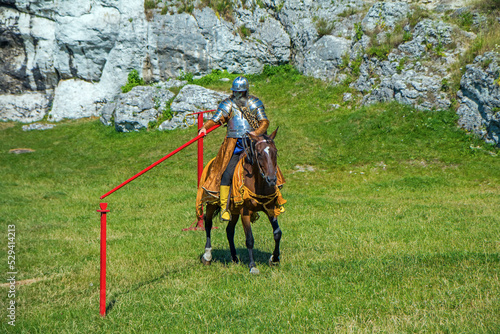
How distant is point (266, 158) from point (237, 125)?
175 cm

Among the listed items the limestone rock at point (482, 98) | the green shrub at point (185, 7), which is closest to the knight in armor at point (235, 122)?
the limestone rock at point (482, 98)

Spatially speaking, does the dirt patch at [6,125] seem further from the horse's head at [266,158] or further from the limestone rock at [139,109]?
the horse's head at [266,158]

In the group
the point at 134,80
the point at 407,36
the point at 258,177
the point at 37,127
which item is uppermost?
the point at 407,36

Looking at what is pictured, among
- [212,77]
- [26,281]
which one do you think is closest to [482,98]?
[212,77]

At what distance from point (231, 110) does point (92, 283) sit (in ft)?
13.8

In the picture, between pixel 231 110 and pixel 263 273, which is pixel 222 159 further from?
pixel 263 273

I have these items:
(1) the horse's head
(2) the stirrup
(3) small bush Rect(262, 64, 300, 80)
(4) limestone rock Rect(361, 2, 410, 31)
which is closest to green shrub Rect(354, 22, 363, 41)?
(4) limestone rock Rect(361, 2, 410, 31)

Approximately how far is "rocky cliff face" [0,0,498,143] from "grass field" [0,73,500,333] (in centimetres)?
625

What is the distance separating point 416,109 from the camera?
23.1 meters

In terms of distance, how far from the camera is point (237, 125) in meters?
9.27

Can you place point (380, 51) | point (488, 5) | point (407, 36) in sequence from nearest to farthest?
1. point (488, 5)
2. point (407, 36)
3. point (380, 51)

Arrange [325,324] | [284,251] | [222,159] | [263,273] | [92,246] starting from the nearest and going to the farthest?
[325,324]
[263,273]
[222,159]
[284,251]
[92,246]

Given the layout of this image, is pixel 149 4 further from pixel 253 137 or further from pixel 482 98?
pixel 253 137

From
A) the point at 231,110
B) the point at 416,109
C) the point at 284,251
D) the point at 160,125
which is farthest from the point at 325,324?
the point at 160,125
